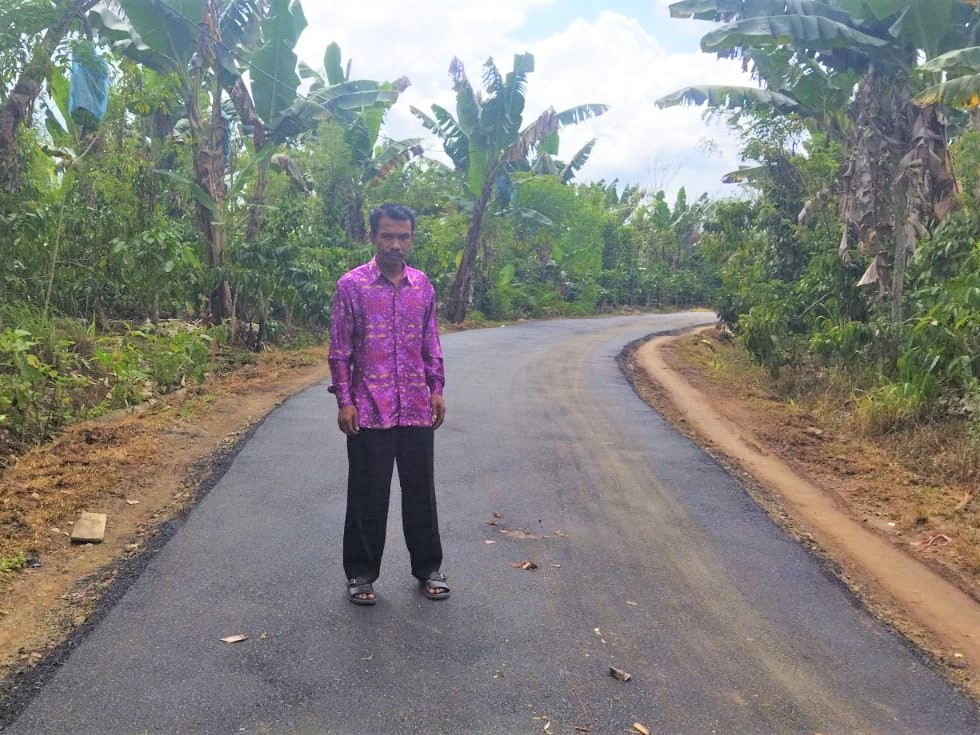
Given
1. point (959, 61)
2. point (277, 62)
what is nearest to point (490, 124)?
point (277, 62)

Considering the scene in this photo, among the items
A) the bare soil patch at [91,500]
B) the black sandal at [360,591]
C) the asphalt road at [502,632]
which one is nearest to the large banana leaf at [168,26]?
the bare soil patch at [91,500]

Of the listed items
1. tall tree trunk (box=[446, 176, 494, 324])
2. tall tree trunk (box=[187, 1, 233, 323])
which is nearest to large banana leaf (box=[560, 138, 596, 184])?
tall tree trunk (box=[446, 176, 494, 324])

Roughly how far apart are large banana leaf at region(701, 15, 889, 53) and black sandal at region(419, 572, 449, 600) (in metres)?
8.47

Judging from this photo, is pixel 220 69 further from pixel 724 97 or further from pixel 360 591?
pixel 360 591

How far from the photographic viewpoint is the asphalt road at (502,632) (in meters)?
2.97

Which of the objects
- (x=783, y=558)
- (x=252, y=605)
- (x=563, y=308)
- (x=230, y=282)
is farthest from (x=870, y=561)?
(x=563, y=308)

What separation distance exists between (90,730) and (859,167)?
11.5m

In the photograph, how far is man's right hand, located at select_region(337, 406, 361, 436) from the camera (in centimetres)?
377

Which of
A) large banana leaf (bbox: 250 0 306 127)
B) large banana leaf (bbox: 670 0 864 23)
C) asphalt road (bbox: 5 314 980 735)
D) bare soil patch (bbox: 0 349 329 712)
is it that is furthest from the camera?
large banana leaf (bbox: 250 0 306 127)

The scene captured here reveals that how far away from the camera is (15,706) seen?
2855mm

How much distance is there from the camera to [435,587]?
13.1 ft

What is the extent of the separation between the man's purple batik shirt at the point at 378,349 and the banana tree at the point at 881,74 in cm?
799

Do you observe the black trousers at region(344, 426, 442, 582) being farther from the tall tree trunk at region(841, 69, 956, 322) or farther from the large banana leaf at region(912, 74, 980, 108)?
the tall tree trunk at region(841, 69, 956, 322)

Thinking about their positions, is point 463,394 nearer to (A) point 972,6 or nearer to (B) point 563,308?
(A) point 972,6
